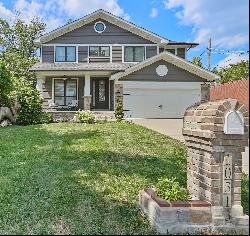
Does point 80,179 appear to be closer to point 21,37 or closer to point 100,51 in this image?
point 100,51

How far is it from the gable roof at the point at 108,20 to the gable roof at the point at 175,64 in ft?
9.74

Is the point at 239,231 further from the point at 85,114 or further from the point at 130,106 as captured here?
the point at 130,106

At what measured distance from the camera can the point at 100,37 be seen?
27.6 metres

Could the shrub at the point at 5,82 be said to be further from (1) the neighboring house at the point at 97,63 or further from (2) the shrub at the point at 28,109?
(1) the neighboring house at the point at 97,63

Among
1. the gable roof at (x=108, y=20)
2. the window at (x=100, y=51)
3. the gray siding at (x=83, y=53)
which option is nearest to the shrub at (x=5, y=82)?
the gable roof at (x=108, y=20)

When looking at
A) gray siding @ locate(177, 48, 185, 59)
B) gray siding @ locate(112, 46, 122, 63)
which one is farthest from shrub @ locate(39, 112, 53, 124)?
gray siding @ locate(177, 48, 185, 59)

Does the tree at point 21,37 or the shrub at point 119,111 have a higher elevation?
the tree at point 21,37

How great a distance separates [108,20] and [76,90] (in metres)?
4.60

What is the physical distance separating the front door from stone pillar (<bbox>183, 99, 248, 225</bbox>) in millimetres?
22831

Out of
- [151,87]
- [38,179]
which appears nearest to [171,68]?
[151,87]

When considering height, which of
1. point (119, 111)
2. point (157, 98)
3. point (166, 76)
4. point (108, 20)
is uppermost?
point (108, 20)

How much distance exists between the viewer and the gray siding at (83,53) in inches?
1077

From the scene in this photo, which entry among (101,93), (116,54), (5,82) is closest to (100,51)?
(116,54)

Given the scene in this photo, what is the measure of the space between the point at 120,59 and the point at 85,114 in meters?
7.82
